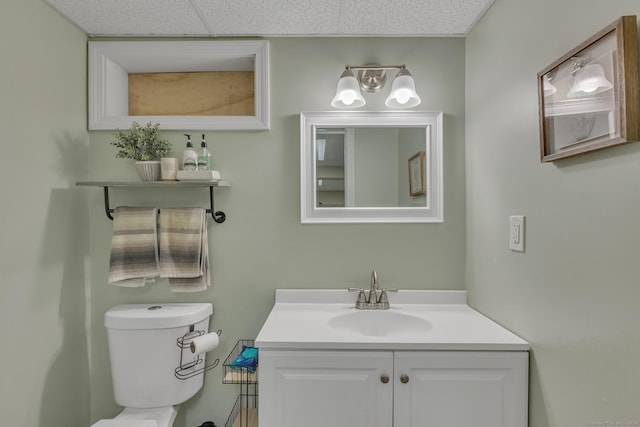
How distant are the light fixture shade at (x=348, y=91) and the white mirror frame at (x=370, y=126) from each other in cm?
8

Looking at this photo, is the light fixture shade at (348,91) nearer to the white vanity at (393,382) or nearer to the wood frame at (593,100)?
the wood frame at (593,100)

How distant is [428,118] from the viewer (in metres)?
1.68

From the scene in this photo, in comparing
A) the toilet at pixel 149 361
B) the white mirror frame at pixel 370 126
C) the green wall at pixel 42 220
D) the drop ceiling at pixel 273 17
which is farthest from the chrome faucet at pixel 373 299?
the green wall at pixel 42 220

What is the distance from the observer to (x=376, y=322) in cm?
160

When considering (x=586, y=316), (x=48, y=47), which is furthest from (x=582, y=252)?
(x=48, y=47)

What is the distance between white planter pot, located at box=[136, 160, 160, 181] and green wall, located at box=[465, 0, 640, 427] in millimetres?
1444

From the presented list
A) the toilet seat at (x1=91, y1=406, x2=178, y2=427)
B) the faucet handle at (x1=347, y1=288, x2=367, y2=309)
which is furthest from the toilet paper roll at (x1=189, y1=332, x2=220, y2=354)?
the faucet handle at (x1=347, y1=288, x2=367, y2=309)

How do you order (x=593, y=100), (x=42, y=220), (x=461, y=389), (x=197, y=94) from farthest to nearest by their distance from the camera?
(x=197, y=94)
(x=42, y=220)
(x=461, y=389)
(x=593, y=100)

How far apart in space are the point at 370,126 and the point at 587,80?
91 cm

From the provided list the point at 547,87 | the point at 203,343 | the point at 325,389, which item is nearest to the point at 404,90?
the point at 547,87

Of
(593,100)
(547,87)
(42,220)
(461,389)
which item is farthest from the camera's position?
(42,220)

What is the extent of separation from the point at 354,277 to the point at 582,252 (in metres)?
0.96

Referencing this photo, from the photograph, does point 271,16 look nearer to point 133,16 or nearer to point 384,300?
point 133,16

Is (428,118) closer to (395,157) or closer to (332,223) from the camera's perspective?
(395,157)
